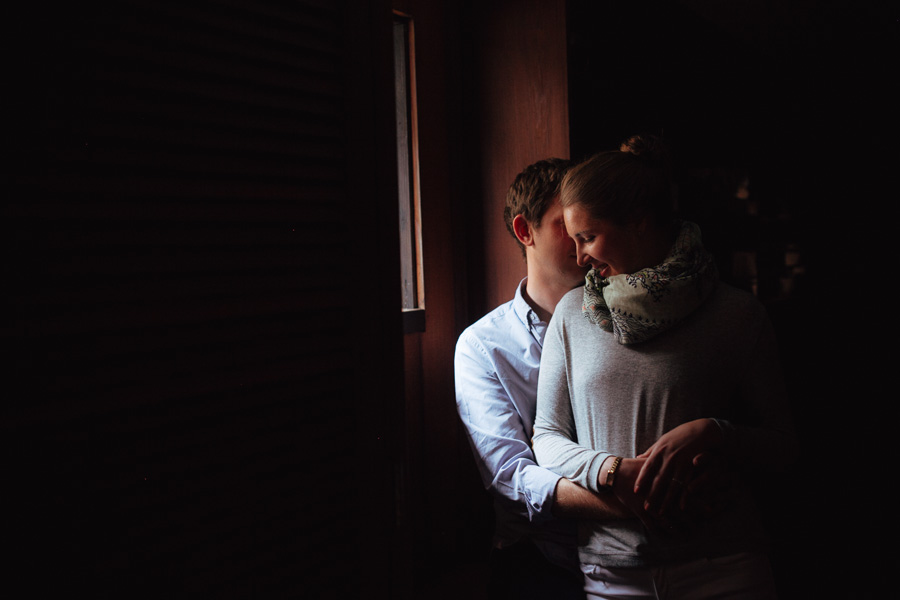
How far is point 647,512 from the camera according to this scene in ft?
3.10

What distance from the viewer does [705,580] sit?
3.07 ft

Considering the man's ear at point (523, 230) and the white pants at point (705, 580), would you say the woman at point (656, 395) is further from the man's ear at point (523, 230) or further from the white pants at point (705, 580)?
the man's ear at point (523, 230)

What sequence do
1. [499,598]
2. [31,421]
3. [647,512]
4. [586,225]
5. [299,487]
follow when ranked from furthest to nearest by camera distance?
[499,598], [586,225], [647,512], [299,487], [31,421]

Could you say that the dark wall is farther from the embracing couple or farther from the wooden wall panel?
the wooden wall panel

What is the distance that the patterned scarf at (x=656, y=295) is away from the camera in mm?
957

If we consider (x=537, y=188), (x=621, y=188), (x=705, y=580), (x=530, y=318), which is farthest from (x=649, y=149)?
(x=705, y=580)

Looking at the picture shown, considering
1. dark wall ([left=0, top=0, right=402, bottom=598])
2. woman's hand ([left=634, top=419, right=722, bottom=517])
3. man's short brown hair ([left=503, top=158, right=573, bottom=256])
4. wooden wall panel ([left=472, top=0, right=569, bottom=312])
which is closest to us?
dark wall ([left=0, top=0, right=402, bottom=598])

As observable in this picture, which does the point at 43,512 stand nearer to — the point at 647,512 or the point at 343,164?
the point at 343,164

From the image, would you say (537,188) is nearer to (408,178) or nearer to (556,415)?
(408,178)

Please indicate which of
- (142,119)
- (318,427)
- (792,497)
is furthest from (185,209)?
(792,497)

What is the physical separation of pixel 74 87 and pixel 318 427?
47 centimetres

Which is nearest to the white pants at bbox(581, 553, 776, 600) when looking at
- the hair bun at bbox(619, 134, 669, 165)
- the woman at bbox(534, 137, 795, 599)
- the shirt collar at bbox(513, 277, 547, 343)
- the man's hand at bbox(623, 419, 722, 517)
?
the woman at bbox(534, 137, 795, 599)

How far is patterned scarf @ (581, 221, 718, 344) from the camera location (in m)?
0.96

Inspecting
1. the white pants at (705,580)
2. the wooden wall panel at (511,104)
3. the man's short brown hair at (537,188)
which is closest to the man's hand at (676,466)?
the white pants at (705,580)
